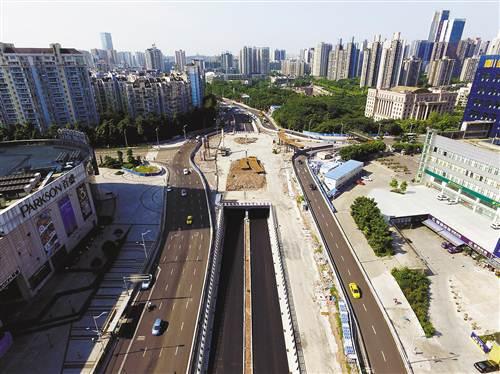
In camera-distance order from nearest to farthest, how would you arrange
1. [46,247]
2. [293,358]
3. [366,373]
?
1. [366,373]
2. [293,358]
3. [46,247]

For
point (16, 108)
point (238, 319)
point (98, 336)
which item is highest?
point (16, 108)

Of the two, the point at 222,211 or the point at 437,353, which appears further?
the point at 222,211

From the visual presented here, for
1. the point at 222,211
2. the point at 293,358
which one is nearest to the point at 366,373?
the point at 293,358

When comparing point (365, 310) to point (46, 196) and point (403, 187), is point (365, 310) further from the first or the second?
point (46, 196)

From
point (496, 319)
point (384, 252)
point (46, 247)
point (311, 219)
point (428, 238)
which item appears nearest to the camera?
point (496, 319)

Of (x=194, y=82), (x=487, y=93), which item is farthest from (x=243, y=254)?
(x=194, y=82)

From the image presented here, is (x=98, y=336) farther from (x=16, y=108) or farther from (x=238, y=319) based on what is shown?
(x=16, y=108)

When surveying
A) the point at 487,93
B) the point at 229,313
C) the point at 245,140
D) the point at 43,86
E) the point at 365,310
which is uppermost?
the point at 43,86
